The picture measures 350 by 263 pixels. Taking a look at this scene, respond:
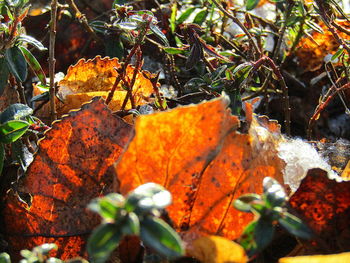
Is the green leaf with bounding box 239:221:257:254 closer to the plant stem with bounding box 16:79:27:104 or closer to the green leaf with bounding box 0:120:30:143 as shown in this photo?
the green leaf with bounding box 0:120:30:143

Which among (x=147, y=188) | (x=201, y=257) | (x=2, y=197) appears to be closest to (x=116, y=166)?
(x=147, y=188)

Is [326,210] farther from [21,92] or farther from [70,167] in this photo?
[21,92]

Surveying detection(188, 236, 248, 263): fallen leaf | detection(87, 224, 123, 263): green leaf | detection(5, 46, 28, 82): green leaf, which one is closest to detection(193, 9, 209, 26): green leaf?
detection(5, 46, 28, 82): green leaf

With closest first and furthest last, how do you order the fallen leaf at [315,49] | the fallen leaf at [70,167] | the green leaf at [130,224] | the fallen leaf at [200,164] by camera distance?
the green leaf at [130,224], the fallen leaf at [200,164], the fallen leaf at [70,167], the fallen leaf at [315,49]

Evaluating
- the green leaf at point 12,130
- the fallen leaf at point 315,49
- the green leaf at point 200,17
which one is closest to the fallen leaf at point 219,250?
the green leaf at point 12,130

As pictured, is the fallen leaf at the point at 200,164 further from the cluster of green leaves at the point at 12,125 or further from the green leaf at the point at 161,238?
the cluster of green leaves at the point at 12,125

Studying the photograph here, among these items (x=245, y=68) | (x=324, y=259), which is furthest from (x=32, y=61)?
(x=324, y=259)

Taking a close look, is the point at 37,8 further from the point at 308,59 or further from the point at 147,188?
→ the point at 147,188
